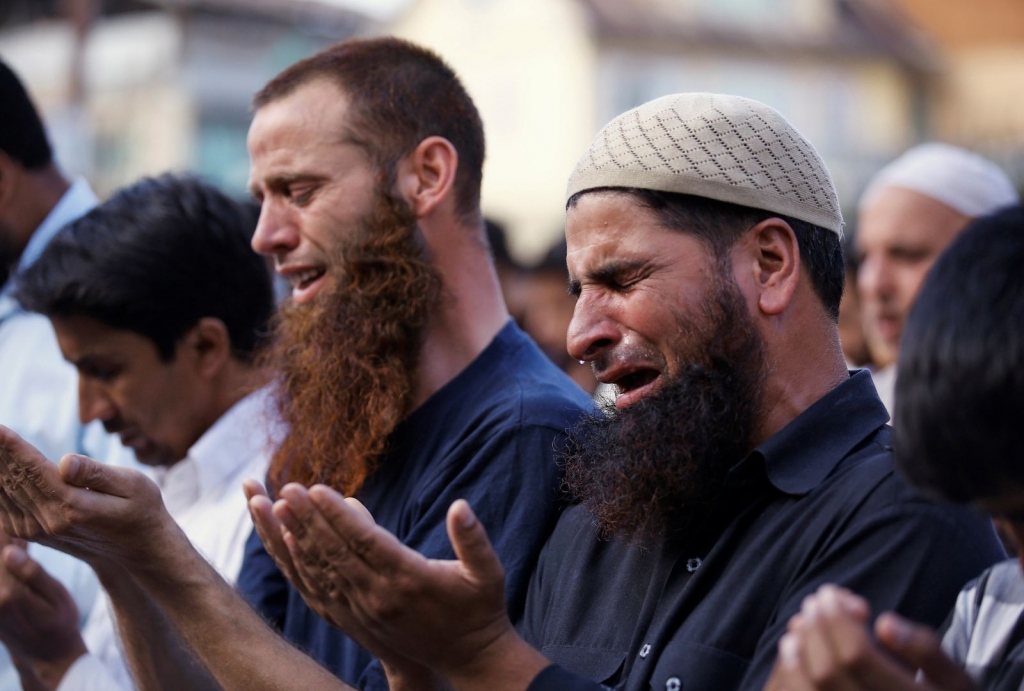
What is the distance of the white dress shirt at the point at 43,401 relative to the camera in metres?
4.31

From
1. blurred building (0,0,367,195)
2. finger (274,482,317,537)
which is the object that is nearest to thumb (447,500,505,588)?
finger (274,482,317,537)

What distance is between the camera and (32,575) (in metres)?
3.57

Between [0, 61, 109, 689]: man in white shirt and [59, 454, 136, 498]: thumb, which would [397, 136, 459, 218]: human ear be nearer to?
[59, 454, 136, 498]: thumb

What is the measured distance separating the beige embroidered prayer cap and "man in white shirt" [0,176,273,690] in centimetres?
163

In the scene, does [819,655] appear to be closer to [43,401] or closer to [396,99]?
[396,99]

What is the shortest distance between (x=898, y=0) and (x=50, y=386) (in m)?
38.9

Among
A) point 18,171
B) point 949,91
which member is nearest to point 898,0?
point 949,91

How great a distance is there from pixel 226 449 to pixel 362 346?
2.63 feet

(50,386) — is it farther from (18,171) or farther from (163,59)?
(163,59)

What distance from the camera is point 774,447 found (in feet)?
8.52

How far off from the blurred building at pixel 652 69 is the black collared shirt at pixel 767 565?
92.2 feet

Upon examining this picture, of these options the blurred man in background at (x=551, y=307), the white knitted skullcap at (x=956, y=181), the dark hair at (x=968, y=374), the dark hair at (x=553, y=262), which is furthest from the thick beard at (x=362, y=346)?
the dark hair at (x=553, y=262)

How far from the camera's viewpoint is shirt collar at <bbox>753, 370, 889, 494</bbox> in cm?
254

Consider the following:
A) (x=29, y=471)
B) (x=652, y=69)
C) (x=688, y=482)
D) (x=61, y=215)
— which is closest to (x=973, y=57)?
(x=652, y=69)
